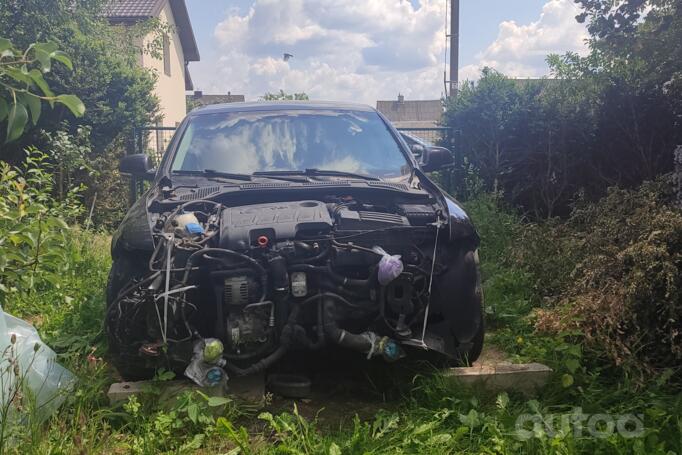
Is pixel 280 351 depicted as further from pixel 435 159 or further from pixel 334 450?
pixel 435 159

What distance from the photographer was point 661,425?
8.29 ft

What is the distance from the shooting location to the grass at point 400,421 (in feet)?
7.91

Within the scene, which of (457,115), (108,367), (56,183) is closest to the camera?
(108,367)

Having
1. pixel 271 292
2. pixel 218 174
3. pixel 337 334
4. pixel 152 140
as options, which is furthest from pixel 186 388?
pixel 152 140

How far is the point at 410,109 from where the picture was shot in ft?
142

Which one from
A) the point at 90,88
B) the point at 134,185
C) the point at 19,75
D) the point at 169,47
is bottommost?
the point at 134,185

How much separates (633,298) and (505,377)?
771 millimetres

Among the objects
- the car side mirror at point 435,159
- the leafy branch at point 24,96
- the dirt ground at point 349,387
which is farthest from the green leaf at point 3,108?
the car side mirror at point 435,159

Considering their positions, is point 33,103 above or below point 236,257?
above

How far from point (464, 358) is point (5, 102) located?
2.33 meters

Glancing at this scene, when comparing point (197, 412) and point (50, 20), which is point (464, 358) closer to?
point (197, 412)

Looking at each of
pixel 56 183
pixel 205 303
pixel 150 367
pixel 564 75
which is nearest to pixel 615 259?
pixel 205 303

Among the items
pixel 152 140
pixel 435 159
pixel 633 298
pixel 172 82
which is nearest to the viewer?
pixel 633 298

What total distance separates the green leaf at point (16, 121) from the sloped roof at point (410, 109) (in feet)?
133
